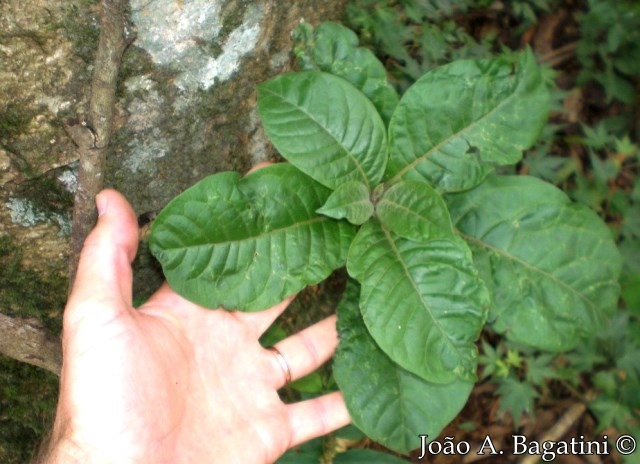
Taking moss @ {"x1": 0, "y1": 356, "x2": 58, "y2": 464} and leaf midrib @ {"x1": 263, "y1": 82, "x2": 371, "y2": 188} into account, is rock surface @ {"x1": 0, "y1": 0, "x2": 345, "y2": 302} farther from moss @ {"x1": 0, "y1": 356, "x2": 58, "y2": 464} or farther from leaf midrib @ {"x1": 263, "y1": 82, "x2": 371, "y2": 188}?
moss @ {"x1": 0, "y1": 356, "x2": 58, "y2": 464}

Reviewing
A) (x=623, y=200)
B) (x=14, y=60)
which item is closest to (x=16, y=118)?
(x=14, y=60)

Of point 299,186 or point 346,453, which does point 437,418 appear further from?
point 299,186

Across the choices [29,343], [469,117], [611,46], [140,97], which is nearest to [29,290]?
[29,343]

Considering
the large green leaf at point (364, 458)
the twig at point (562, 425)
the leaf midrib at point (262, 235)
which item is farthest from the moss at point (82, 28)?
the twig at point (562, 425)

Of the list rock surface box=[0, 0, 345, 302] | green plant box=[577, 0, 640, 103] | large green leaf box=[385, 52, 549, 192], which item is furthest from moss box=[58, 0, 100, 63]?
green plant box=[577, 0, 640, 103]

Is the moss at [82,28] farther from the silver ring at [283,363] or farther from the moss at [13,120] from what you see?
the silver ring at [283,363]

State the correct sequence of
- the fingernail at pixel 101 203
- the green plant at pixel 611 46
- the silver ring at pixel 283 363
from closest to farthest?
the fingernail at pixel 101 203 → the silver ring at pixel 283 363 → the green plant at pixel 611 46

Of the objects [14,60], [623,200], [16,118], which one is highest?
[14,60]
